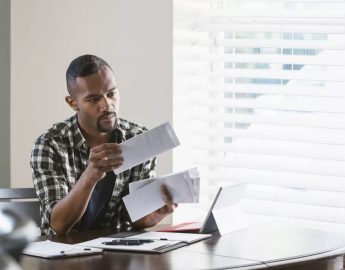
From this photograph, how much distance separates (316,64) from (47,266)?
173 centimetres

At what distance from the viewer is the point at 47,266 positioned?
1.38m

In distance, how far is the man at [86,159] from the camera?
2.00m

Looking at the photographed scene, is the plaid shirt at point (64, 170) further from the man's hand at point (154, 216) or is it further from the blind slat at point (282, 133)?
the blind slat at point (282, 133)

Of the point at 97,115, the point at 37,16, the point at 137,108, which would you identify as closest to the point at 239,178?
the point at 137,108

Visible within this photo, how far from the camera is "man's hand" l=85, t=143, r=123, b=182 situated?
1.79m

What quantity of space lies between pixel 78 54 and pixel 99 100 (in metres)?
0.92

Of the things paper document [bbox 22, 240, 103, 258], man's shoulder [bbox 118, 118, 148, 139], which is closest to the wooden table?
paper document [bbox 22, 240, 103, 258]

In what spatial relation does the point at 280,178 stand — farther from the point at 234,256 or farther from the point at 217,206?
the point at 234,256

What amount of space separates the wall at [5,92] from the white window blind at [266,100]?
0.80m

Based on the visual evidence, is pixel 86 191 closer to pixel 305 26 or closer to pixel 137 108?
pixel 137 108

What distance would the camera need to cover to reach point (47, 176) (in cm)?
201

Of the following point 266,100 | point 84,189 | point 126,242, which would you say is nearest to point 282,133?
point 266,100

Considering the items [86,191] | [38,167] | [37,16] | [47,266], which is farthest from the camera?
[37,16]

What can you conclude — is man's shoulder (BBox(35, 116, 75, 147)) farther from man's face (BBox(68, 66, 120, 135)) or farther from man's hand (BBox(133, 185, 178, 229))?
man's hand (BBox(133, 185, 178, 229))
